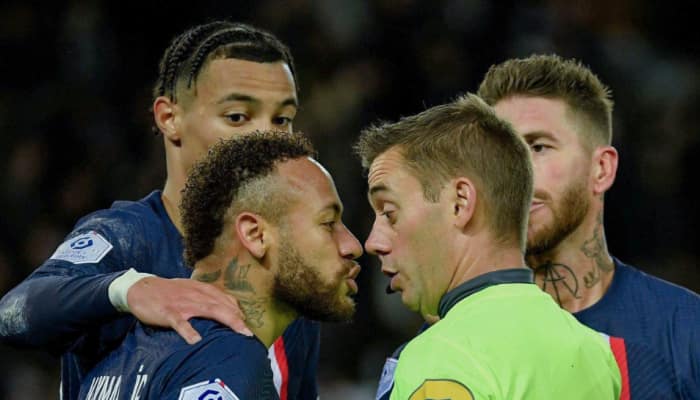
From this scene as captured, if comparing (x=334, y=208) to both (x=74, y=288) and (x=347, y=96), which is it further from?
(x=347, y=96)

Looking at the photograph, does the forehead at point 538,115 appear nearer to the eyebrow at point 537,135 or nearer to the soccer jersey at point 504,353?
the eyebrow at point 537,135

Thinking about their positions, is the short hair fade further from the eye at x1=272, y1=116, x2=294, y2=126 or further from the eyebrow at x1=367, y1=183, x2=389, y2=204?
the eye at x1=272, y1=116, x2=294, y2=126

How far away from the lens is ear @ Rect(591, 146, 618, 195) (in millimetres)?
3867

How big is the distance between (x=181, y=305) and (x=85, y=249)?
2.38ft

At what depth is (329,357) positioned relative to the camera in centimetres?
739

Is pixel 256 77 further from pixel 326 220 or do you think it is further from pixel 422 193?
pixel 422 193

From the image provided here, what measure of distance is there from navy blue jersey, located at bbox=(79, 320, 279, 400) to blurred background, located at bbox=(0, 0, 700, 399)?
427 cm

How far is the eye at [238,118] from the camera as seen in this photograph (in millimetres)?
3956

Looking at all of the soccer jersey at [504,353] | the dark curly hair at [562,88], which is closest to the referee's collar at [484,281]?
the soccer jersey at [504,353]

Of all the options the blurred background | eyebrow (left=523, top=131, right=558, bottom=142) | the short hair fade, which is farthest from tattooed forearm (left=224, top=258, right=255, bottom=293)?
the blurred background

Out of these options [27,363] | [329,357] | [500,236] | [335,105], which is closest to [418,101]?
[335,105]

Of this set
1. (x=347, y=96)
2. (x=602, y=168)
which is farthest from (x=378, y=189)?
(x=347, y=96)

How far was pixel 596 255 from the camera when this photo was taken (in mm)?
3893

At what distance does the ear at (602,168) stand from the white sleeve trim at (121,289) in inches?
61.5
